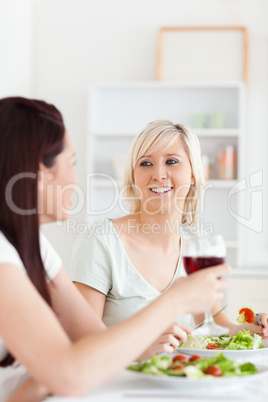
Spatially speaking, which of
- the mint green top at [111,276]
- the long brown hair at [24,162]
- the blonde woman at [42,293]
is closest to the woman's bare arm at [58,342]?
the blonde woman at [42,293]

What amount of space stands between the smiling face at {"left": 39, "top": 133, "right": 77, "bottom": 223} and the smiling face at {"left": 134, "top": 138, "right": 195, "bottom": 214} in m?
0.82

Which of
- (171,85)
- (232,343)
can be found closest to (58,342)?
(232,343)

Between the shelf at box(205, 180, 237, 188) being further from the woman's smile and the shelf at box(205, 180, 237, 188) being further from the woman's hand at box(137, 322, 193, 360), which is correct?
the woman's hand at box(137, 322, 193, 360)

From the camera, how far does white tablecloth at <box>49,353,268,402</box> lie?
1054 mm

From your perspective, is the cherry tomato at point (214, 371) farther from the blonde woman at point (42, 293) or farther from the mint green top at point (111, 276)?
the mint green top at point (111, 276)

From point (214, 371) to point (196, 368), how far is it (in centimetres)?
4

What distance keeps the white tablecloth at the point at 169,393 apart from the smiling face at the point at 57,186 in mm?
374

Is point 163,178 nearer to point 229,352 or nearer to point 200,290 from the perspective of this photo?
point 229,352

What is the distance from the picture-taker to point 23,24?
4348 mm

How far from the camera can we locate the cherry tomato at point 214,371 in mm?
1116

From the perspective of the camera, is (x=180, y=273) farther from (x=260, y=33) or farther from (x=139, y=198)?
(x=260, y=33)

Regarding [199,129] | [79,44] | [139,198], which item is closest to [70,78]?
[79,44]

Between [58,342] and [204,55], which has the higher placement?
[204,55]

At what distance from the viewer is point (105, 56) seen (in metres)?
4.41
